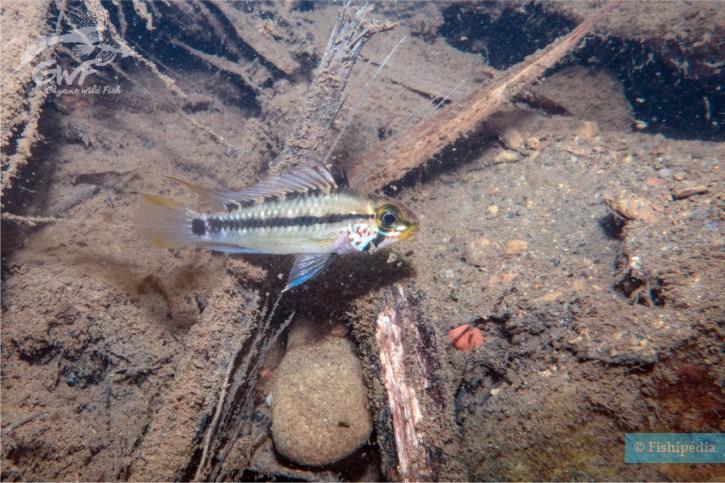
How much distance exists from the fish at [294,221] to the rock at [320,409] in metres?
1.22

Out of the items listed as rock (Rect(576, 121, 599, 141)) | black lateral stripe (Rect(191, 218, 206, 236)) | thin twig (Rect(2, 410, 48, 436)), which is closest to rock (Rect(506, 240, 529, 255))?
rock (Rect(576, 121, 599, 141))

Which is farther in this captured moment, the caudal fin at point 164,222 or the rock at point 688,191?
the rock at point 688,191

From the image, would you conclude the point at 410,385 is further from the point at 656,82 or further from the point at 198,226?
the point at 656,82

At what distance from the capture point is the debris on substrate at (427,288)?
2.77 meters

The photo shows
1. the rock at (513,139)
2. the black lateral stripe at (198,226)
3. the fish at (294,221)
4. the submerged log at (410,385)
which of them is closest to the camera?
the submerged log at (410,385)

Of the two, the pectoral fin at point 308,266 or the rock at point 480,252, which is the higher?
the rock at point 480,252

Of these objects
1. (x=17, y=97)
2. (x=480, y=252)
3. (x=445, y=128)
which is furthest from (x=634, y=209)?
(x=17, y=97)

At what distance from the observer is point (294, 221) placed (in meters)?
3.23

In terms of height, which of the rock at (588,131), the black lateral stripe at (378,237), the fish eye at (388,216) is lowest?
the black lateral stripe at (378,237)

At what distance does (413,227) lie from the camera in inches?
126

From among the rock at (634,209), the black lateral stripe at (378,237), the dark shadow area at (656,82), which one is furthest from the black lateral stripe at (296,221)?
the dark shadow area at (656,82)

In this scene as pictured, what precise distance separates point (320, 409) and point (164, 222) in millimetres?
2618

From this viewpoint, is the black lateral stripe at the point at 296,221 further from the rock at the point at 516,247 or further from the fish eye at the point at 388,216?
Result: the rock at the point at 516,247

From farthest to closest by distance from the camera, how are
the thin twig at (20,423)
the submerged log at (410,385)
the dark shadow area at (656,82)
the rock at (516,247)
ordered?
the dark shadow area at (656,82), the rock at (516,247), the thin twig at (20,423), the submerged log at (410,385)
